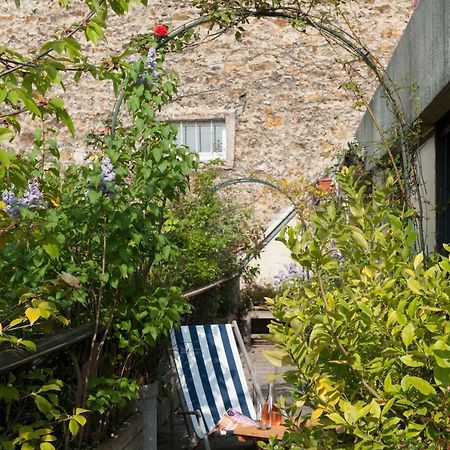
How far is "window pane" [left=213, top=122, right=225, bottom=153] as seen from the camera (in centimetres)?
1146

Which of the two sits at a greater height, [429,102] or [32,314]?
[429,102]

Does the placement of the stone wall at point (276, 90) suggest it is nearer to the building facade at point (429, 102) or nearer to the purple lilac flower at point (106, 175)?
the building facade at point (429, 102)

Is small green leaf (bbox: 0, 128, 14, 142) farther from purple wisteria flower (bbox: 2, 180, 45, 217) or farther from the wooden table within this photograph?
the wooden table

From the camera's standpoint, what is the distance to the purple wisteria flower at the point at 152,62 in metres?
3.59

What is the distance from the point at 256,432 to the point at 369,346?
94.3 inches

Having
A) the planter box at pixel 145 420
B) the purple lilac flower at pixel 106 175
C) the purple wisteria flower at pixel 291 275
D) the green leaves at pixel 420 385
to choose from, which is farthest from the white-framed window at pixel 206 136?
the green leaves at pixel 420 385

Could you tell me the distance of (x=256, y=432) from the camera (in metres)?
4.27

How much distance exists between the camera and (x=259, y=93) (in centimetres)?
1130

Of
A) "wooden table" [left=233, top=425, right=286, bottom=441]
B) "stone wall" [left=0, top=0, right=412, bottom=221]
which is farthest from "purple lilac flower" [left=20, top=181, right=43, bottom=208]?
"stone wall" [left=0, top=0, right=412, bottom=221]

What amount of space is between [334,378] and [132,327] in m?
1.74

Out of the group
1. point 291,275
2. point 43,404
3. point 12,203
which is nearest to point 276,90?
point 291,275

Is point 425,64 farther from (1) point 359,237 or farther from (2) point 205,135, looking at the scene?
(2) point 205,135

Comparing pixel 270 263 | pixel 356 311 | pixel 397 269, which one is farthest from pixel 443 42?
pixel 270 263

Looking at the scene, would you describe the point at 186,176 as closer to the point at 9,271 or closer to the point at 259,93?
the point at 9,271
